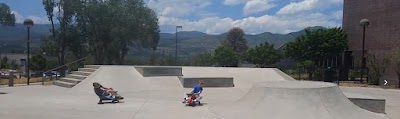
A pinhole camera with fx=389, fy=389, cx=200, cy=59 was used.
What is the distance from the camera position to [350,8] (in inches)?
1410

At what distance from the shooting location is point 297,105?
10.0 meters

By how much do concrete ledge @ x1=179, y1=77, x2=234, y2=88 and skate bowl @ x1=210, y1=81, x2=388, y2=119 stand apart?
8744 mm

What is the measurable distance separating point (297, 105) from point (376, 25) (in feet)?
85.9

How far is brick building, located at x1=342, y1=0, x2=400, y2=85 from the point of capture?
30.3 m

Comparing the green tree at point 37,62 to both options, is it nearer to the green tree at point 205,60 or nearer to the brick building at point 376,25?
the green tree at point 205,60

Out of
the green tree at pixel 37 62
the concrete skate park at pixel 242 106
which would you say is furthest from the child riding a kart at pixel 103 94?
the green tree at pixel 37 62

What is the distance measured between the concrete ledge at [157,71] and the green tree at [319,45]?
1576 centimetres

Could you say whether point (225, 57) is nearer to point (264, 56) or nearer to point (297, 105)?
point (264, 56)

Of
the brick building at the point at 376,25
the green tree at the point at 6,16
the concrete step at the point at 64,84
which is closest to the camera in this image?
the concrete step at the point at 64,84

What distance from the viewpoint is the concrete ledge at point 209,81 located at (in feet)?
64.6

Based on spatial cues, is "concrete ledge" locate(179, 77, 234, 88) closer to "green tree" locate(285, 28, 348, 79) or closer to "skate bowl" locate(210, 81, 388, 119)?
"skate bowl" locate(210, 81, 388, 119)

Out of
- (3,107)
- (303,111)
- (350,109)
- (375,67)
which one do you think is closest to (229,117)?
(303,111)

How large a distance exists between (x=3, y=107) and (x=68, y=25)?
25270 mm

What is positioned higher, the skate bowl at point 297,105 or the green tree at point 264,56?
the green tree at point 264,56
